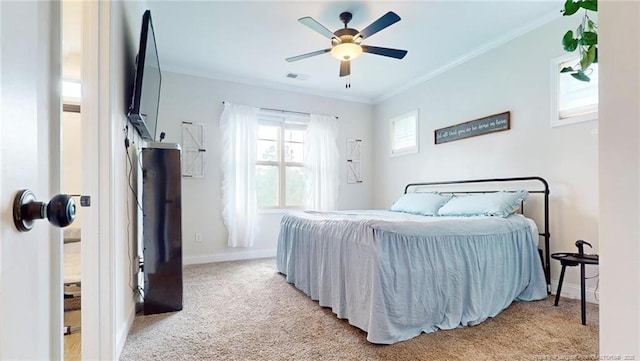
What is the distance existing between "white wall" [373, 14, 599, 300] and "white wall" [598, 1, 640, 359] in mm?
2601

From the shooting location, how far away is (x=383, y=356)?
1778 millimetres

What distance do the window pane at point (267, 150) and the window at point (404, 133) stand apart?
1.86 metres

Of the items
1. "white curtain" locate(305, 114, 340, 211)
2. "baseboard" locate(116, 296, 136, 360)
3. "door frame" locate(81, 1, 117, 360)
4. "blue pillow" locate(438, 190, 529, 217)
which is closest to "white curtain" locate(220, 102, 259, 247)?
"white curtain" locate(305, 114, 340, 211)

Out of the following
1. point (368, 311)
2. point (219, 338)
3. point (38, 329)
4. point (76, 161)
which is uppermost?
point (76, 161)

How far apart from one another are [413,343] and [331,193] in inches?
126

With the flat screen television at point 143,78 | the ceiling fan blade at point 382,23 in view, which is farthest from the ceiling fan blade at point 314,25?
the flat screen television at point 143,78

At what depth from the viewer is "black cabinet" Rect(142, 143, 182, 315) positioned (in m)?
2.44

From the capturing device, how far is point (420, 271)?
81.4 inches

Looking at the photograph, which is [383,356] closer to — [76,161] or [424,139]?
[76,161]

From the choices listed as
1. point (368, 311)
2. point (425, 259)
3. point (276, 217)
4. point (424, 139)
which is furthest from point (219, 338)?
point (424, 139)

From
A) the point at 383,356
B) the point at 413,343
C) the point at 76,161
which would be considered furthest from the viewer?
the point at 76,161

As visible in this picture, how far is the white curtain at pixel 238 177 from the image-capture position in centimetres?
434

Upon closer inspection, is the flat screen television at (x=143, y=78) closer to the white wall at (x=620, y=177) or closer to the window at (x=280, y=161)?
the white wall at (x=620, y=177)

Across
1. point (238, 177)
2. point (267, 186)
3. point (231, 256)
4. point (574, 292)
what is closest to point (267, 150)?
point (267, 186)
